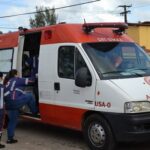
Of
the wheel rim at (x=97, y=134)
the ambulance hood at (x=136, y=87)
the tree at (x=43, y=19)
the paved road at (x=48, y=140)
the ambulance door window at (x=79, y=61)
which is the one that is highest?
the tree at (x=43, y=19)

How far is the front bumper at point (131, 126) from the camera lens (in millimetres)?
8328

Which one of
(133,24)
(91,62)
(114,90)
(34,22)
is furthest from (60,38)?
(34,22)

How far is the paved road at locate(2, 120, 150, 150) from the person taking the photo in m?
9.73

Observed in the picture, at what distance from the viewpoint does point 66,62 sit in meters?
9.94

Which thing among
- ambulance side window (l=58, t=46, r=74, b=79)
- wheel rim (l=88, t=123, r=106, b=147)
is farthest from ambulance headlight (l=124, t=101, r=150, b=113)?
ambulance side window (l=58, t=46, r=74, b=79)

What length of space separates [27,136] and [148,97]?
12.4 ft

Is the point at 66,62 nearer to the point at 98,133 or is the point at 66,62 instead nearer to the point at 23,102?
the point at 23,102

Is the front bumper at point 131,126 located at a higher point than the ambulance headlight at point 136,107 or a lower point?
lower

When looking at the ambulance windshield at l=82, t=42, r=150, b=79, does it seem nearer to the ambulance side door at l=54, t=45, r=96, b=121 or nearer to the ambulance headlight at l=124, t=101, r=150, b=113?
the ambulance side door at l=54, t=45, r=96, b=121

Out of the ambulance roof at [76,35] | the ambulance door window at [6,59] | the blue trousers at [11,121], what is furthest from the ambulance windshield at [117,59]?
the ambulance door window at [6,59]

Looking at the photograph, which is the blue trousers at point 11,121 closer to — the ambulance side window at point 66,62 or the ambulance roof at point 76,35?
the ambulance side window at point 66,62

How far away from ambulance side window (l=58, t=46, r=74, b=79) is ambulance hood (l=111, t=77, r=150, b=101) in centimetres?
125

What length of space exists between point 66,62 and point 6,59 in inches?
121

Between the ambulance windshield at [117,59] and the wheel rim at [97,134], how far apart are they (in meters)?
0.95
